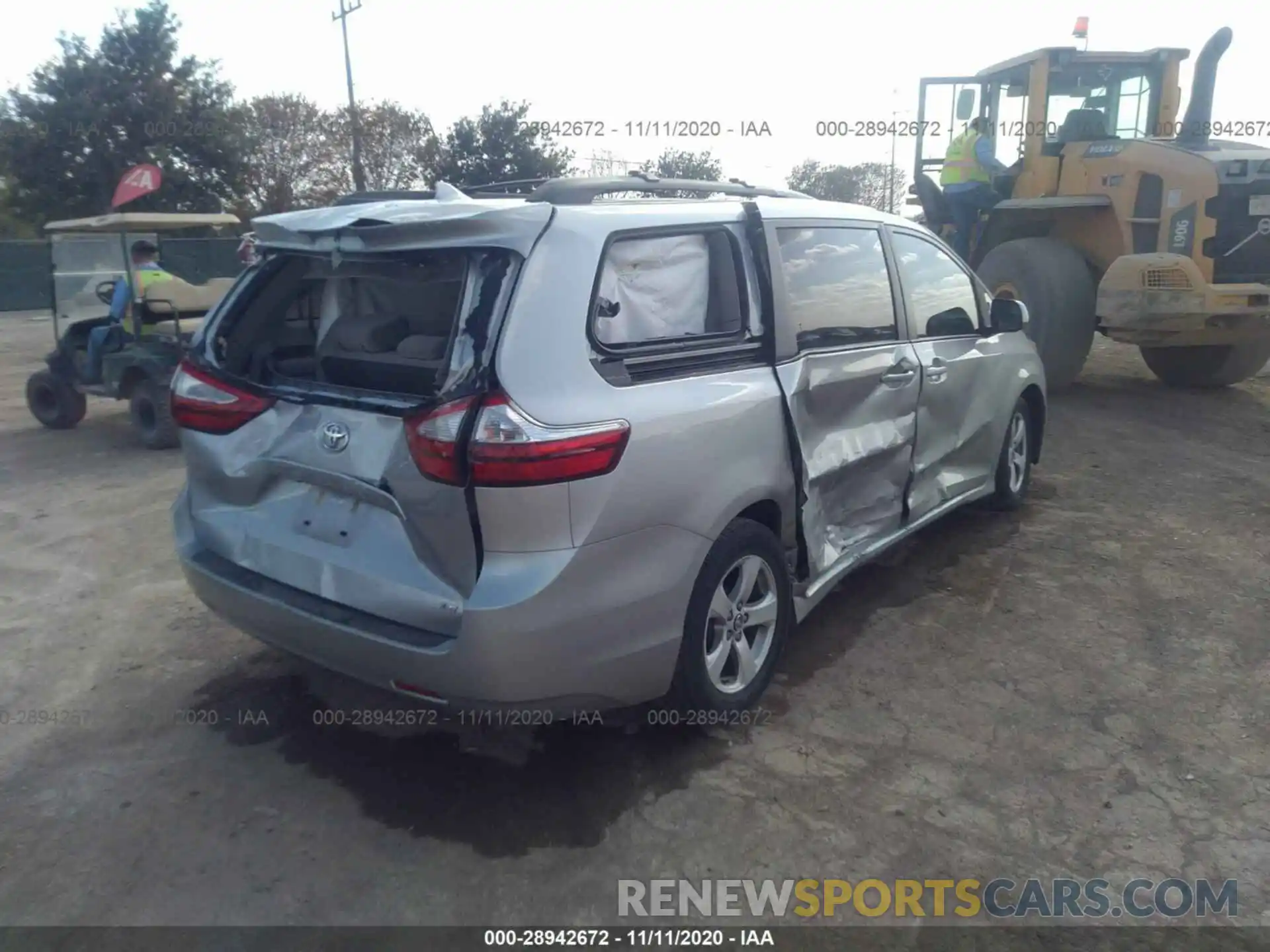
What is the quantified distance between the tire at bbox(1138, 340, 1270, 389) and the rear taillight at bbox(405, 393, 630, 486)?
833 centimetres

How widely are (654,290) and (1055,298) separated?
6582 millimetres

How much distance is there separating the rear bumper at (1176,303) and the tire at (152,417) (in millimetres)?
7646

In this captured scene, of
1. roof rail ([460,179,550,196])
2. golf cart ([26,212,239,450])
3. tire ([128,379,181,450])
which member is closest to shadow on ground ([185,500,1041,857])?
roof rail ([460,179,550,196])

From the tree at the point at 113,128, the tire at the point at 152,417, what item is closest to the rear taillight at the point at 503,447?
the tire at the point at 152,417

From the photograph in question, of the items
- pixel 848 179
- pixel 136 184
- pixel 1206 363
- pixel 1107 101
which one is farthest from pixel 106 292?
pixel 848 179

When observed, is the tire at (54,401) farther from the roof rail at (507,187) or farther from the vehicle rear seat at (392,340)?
the vehicle rear seat at (392,340)

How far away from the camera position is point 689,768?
3.32 metres

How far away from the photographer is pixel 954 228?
1037cm

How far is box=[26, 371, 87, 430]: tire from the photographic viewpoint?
9.07 metres

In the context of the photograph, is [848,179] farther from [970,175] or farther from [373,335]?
[373,335]

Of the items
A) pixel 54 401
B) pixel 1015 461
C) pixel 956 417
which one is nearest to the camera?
pixel 956 417

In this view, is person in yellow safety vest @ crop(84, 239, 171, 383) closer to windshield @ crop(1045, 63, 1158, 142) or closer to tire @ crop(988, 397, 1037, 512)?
tire @ crop(988, 397, 1037, 512)

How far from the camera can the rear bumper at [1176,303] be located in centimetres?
781

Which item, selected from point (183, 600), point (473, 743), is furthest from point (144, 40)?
point (473, 743)
